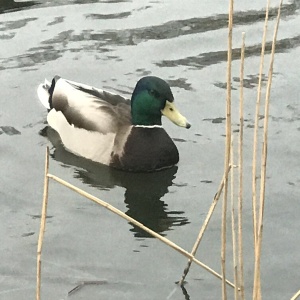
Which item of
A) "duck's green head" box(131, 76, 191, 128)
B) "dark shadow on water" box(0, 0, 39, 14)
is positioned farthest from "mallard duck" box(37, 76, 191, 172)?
"dark shadow on water" box(0, 0, 39, 14)

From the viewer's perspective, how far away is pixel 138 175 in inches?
262

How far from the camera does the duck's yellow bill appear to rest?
6.46 metres

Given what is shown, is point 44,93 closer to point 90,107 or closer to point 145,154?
point 90,107

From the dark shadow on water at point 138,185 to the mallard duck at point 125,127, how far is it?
0.22 feet

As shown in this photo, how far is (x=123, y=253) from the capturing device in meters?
5.40

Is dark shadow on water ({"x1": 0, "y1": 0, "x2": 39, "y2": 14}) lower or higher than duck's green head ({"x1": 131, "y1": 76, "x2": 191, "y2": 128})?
higher

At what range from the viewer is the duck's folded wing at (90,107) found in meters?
6.77

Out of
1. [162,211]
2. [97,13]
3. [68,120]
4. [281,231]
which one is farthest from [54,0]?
[281,231]

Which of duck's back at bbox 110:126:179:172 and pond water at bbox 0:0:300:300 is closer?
pond water at bbox 0:0:300:300

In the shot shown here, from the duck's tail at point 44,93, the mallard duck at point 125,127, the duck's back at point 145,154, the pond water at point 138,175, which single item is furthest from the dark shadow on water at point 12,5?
the duck's back at point 145,154

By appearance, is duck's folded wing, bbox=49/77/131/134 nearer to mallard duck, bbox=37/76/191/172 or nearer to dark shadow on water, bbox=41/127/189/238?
mallard duck, bbox=37/76/191/172

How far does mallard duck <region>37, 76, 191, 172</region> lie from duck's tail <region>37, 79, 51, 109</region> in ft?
1.33

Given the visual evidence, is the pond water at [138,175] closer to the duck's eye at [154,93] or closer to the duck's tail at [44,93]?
the duck's tail at [44,93]

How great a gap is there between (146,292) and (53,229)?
3.18 feet
